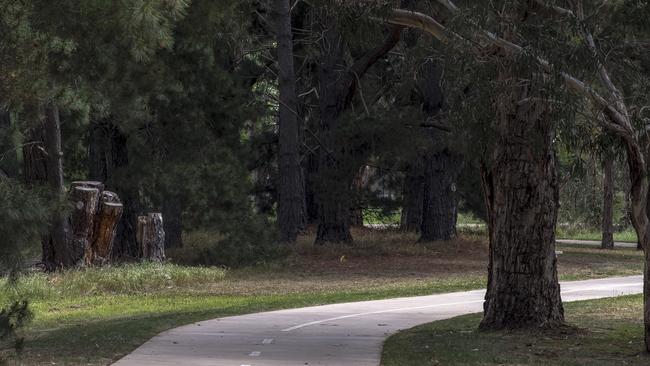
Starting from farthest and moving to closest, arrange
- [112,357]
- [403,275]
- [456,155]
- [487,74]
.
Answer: [456,155], [403,275], [487,74], [112,357]

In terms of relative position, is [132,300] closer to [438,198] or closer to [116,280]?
[116,280]

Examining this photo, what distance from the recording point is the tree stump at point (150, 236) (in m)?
28.6

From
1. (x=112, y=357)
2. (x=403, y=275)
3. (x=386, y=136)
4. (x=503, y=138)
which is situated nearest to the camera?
(x=112, y=357)

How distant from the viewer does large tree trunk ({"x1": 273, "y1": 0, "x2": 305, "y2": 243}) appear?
35.7 m

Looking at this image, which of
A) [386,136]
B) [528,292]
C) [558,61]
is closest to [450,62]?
Result: [558,61]

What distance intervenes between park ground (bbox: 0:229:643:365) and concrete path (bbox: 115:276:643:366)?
584mm

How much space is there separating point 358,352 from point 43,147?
14.7 m

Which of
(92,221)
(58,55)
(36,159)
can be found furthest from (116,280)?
(58,55)

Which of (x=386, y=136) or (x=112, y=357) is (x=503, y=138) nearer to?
(x=112, y=357)

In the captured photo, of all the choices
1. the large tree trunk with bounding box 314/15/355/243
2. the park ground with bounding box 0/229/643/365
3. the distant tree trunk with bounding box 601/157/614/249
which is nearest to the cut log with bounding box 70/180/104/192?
the park ground with bounding box 0/229/643/365

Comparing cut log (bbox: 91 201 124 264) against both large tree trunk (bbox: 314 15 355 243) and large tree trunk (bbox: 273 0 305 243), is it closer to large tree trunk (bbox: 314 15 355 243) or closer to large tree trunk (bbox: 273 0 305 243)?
large tree trunk (bbox: 273 0 305 243)

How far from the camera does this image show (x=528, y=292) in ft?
56.0

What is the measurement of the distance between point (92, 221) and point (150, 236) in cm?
166

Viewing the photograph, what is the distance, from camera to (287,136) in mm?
35812
